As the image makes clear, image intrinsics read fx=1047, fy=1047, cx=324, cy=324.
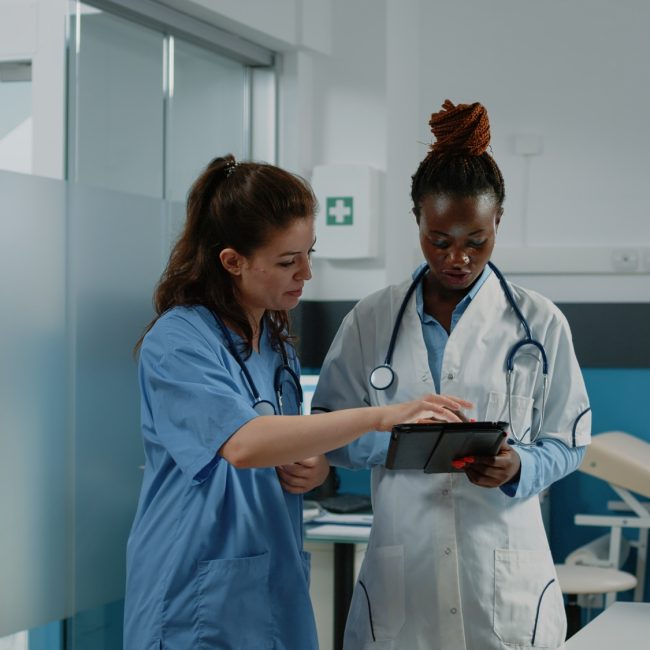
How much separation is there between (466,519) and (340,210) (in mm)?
2320

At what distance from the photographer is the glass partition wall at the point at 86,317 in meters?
2.71

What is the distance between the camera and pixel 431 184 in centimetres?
175

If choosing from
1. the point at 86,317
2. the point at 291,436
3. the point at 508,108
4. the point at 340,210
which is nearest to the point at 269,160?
the point at 340,210

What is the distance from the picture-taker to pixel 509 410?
5.67 feet

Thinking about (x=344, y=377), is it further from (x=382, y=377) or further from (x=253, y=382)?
(x=253, y=382)

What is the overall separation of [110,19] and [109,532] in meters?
1.51

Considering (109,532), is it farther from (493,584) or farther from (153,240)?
(493,584)

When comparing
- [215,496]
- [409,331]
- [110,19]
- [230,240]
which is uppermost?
[110,19]

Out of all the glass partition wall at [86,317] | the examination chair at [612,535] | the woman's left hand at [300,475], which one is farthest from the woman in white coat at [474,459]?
the examination chair at [612,535]

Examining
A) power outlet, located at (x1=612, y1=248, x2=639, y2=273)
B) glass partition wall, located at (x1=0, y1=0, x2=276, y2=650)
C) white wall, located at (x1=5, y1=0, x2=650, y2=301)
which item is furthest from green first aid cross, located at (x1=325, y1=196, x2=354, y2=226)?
power outlet, located at (x1=612, y1=248, x2=639, y2=273)

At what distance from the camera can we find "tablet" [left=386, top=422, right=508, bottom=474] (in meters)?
1.49

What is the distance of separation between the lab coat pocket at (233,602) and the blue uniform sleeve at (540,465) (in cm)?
41

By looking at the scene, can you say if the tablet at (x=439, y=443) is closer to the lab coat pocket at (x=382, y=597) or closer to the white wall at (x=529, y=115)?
the lab coat pocket at (x=382, y=597)

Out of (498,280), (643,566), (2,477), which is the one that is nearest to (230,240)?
(498,280)
